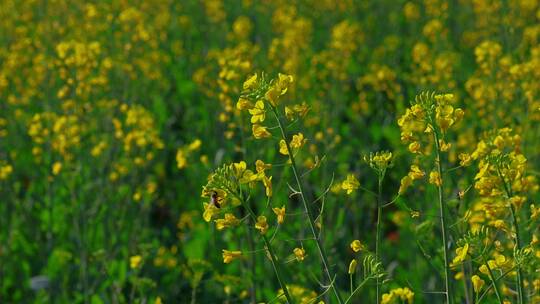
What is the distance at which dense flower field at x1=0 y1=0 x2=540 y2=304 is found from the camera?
2.73 metres

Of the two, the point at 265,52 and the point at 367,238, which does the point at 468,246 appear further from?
the point at 265,52

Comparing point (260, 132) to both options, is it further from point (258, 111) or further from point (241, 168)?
point (241, 168)

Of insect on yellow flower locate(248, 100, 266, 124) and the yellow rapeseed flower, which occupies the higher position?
insect on yellow flower locate(248, 100, 266, 124)

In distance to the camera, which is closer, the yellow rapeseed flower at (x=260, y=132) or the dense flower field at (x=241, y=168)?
the yellow rapeseed flower at (x=260, y=132)

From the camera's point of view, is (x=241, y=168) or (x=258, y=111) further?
(x=258, y=111)

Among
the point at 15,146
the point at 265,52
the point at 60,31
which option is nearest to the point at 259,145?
the point at 15,146

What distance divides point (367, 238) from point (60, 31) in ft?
8.27

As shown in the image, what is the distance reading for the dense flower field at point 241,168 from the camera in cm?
273

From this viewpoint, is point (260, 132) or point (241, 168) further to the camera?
point (260, 132)

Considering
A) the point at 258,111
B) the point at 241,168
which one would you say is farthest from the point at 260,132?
the point at 241,168

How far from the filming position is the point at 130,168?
170 inches

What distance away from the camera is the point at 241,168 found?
6.11 feet

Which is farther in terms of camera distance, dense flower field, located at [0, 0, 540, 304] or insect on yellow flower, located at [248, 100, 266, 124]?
dense flower field, located at [0, 0, 540, 304]

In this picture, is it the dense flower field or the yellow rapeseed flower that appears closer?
the yellow rapeseed flower
